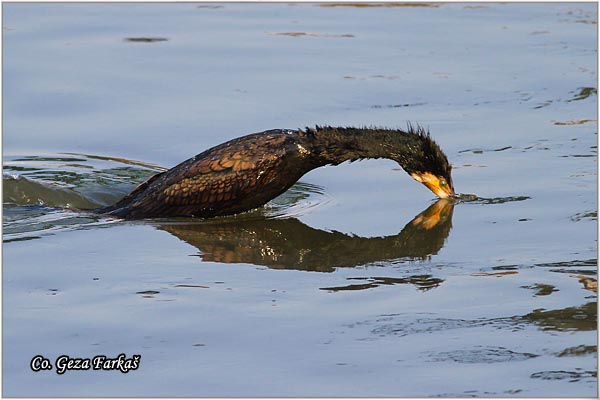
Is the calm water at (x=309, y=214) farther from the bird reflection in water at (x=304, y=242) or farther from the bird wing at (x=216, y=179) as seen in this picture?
the bird wing at (x=216, y=179)

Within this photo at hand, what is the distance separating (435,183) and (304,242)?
119 cm

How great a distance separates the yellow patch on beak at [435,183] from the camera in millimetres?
8305

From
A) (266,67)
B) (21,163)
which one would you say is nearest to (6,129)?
(21,163)

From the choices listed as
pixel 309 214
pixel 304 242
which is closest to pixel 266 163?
pixel 309 214

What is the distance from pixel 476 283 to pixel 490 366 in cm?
122

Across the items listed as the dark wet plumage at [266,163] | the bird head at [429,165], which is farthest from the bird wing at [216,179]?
the bird head at [429,165]

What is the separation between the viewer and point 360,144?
8.05 m

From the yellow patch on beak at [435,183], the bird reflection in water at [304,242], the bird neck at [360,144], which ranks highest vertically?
the bird neck at [360,144]

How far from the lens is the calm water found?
17.8 feet

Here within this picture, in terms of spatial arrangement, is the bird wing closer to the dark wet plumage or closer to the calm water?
the dark wet plumage

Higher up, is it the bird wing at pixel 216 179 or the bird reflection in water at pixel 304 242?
the bird wing at pixel 216 179

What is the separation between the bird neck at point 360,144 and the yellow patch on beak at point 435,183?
0.24 meters

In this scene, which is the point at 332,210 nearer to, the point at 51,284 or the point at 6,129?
the point at 51,284

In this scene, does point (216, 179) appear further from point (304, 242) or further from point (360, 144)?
point (360, 144)
